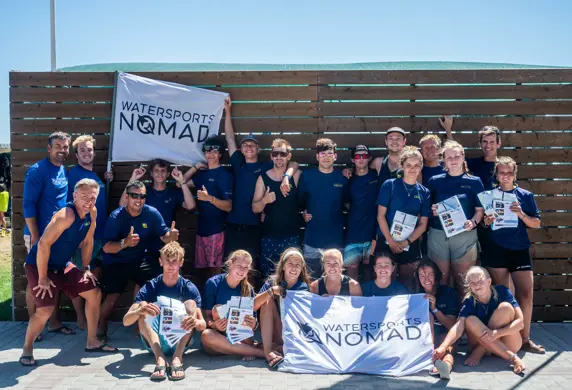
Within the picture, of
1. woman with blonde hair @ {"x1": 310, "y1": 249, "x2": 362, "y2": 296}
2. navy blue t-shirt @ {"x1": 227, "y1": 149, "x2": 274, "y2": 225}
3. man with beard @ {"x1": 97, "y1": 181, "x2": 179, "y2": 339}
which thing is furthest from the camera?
navy blue t-shirt @ {"x1": 227, "y1": 149, "x2": 274, "y2": 225}

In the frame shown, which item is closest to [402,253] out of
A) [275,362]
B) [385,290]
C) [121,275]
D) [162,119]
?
[385,290]

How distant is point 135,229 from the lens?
19.0 feet

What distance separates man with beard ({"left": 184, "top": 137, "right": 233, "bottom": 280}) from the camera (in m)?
6.15

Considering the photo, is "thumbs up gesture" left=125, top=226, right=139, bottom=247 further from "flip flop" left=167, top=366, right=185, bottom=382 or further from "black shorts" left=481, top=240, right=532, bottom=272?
"black shorts" left=481, top=240, right=532, bottom=272

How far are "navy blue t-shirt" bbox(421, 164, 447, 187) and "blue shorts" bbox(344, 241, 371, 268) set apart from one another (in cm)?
100

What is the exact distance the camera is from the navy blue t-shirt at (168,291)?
17.0ft

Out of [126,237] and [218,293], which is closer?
[218,293]

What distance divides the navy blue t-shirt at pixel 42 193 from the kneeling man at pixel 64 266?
69 cm

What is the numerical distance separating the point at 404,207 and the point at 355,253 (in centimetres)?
81

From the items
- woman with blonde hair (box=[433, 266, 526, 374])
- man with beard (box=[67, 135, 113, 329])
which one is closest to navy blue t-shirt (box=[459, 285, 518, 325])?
woman with blonde hair (box=[433, 266, 526, 374])

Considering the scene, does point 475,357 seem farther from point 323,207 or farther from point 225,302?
point 225,302

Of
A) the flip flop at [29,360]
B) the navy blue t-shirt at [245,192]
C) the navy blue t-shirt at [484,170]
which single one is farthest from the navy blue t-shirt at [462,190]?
the flip flop at [29,360]

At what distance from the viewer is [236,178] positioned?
6215 millimetres

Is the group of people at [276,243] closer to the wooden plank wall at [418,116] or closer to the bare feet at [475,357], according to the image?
the bare feet at [475,357]
